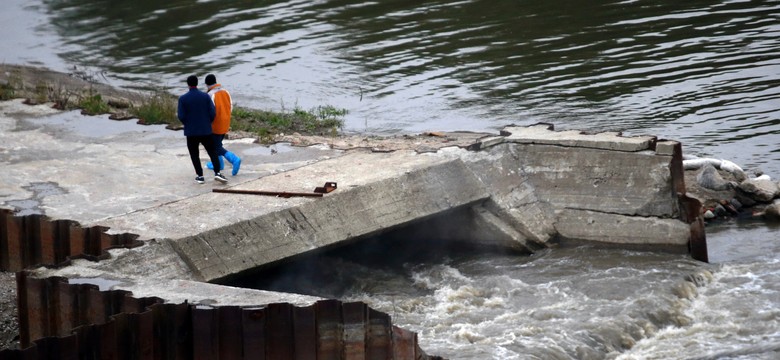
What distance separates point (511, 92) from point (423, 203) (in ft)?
25.5

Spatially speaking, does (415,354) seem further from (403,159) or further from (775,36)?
(775,36)

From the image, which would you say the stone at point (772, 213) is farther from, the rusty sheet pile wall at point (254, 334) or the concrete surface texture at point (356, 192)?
the rusty sheet pile wall at point (254, 334)

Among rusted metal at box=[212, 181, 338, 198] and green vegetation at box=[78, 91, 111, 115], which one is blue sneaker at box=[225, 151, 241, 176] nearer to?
rusted metal at box=[212, 181, 338, 198]

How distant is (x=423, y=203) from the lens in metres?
12.5

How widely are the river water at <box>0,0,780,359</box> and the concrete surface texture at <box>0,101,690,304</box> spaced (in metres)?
0.48

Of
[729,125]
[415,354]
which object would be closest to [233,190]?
[415,354]

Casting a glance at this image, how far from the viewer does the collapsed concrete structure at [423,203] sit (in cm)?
1130

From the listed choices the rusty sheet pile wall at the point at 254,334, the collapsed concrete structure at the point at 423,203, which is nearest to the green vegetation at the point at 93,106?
the collapsed concrete structure at the point at 423,203

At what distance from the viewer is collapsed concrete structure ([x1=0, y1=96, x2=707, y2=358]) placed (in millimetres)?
A: 11297

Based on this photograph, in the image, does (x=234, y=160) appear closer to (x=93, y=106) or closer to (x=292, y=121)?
(x=93, y=106)

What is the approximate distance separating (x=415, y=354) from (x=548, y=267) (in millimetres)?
4291

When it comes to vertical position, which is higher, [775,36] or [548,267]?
[775,36]

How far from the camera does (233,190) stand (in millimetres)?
Result: 12281

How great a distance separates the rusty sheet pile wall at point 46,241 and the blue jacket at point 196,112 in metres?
1.95
